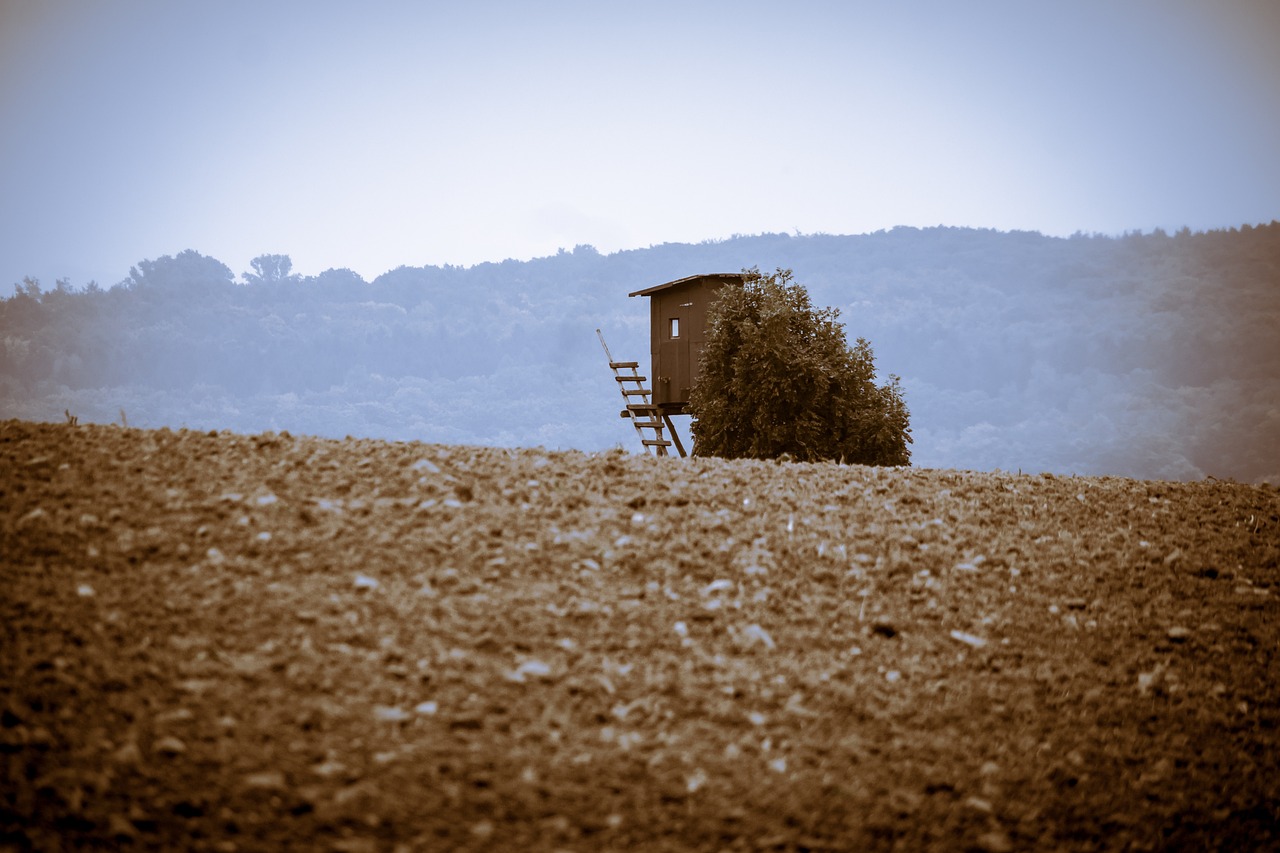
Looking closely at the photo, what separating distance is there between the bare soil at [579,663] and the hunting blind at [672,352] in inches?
856

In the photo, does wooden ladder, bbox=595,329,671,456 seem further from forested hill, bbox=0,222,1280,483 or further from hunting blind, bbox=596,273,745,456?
forested hill, bbox=0,222,1280,483

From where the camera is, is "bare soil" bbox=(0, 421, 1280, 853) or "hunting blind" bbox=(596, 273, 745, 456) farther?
"hunting blind" bbox=(596, 273, 745, 456)

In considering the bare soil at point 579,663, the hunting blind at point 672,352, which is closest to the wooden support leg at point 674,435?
the hunting blind at point 672,352

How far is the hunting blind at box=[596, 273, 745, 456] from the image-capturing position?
31578 mm

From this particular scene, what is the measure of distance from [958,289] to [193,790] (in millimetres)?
154111

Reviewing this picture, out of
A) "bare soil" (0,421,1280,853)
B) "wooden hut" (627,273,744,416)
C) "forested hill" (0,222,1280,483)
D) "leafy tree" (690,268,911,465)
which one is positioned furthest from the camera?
"forested hill" (0,222,1280,483)

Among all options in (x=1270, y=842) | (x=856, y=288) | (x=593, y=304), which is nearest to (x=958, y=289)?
(x=856, y=288)

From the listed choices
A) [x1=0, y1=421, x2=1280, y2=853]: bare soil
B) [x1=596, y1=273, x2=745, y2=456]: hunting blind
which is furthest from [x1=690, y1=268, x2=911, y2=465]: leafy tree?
[x1=0, y1=421, x2=1280, y2=853]: bare soil

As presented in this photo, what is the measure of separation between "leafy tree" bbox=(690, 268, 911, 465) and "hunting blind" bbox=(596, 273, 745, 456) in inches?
143

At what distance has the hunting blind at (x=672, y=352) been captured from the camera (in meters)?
31.6

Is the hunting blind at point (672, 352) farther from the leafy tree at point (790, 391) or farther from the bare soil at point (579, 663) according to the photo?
the bare soil at point (579, 663)

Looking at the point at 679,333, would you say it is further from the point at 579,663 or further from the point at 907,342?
the point at 907,342

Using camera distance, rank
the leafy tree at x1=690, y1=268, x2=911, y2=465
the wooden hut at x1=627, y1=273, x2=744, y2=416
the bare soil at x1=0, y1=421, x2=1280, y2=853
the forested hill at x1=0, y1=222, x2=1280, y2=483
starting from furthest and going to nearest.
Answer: the forested hill at x1=0, y1=222, x2=1280, y2=483 < the wooden hut at x1=627, y1=273, x2=744, y2=416 < the leafy tree at x1=690, y1=268, x2=911, y2=465 < the bare soil at x1=0, y1=421, x2=1280, y2=853

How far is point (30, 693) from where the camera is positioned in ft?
18.1
